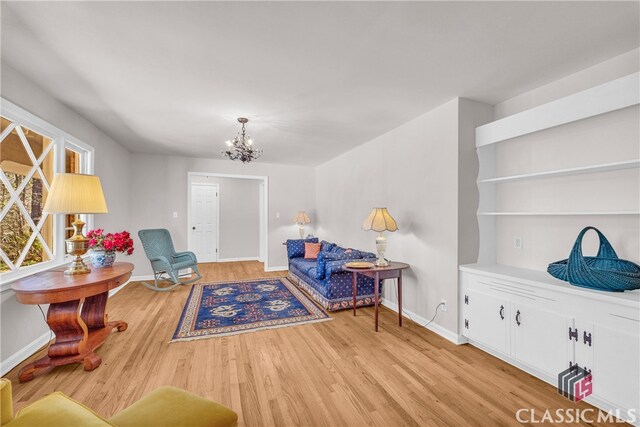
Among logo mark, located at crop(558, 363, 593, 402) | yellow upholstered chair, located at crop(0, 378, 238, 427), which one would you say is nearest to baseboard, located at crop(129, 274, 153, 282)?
yellow upholstered chair, located at crop(0, 378, 238, 427)

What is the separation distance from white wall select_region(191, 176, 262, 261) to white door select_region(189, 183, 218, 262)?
125 mm

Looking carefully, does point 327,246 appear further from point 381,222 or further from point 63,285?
point 63,285

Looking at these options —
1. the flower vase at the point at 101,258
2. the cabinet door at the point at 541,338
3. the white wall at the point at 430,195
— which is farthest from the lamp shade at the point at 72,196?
the cabinet door at the point at 541,338

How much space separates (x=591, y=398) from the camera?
189cm

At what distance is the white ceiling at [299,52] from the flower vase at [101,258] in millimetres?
1564

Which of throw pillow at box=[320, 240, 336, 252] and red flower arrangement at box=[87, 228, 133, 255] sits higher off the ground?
red flower arrangement at box=[87, 228, 133, 255]

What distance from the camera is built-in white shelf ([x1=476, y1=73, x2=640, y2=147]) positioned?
1.91m

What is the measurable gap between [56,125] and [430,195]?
405 centimetres

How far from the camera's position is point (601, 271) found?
1840mm

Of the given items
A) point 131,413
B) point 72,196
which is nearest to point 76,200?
point 72,196

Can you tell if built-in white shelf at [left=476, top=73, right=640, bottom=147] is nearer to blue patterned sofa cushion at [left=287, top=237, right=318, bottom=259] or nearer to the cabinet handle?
the cabinet handle

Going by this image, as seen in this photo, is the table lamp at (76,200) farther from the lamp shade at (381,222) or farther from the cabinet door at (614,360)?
the cabinet door at (614,360)

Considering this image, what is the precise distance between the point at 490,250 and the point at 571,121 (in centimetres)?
135

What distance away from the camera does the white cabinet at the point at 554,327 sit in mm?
1738
